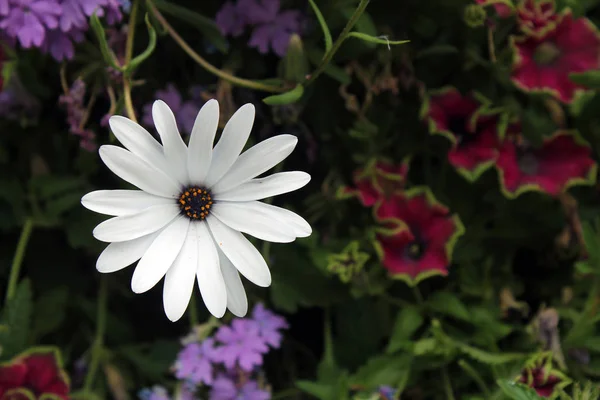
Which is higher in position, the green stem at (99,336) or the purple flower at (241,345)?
the green stem at (99,336)

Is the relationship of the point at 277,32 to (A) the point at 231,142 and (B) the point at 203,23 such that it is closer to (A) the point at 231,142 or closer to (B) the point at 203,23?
(B) the point at 203,23

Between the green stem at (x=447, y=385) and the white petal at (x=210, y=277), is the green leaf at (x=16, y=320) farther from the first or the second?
the green stem at (x=447, y=385)

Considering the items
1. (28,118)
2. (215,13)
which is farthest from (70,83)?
(215,13)

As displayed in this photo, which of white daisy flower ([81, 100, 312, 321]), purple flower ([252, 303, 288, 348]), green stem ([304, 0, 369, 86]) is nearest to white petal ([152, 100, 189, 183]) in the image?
white daisy flower ([81, 100, 312, 321])

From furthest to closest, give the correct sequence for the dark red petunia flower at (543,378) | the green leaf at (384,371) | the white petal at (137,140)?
the green leaf at (384,371) → the dark red petunia flower at (543,378) → the white petal at (137,140)

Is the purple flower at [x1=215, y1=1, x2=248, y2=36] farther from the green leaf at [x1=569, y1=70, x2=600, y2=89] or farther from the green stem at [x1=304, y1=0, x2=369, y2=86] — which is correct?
the green leaf at [x1=569, y1=70, x2=600, y2=89]

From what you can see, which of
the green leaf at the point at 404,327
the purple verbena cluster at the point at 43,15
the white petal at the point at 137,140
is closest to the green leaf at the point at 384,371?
the green leaf at the point at 404,327
